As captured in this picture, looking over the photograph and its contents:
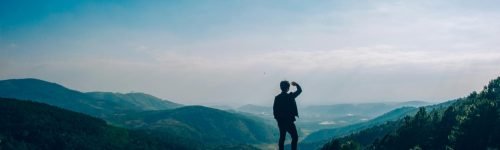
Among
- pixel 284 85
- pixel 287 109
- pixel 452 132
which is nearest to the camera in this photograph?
pixel 287 109

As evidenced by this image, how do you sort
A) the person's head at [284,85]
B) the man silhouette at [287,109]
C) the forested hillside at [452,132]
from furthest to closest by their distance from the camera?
the forested hillside at [452,132] → the person's head at [284,85] → the man silhouette at [287,109]

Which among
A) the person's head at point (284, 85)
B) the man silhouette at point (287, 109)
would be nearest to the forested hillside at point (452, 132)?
the man silhouette at point (287, 109)

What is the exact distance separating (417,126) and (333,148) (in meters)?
36.9

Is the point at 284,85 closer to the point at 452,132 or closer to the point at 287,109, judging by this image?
the point at 287,109

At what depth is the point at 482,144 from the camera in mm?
111500

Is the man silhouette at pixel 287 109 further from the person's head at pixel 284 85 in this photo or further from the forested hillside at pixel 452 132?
the forested hillside at pixel 452 132

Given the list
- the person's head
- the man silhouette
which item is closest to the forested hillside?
the man silhouette

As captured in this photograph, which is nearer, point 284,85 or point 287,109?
point 287,109

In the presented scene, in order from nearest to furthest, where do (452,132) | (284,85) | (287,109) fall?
(287,109) → (284,85) → (452,132)

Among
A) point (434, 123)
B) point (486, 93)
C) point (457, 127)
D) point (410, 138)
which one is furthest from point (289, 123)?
point (486, 93)

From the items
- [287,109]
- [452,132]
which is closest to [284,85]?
[287,109]

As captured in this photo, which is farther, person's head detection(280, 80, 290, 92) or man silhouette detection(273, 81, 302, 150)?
person's head detection(280, 80, 290, 92)

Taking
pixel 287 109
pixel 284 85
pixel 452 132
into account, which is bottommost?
pixel 452 132

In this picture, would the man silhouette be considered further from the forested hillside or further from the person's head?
the forested hillside
